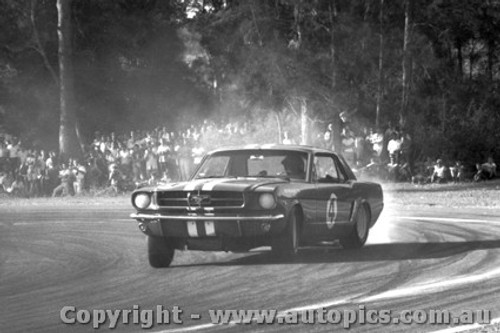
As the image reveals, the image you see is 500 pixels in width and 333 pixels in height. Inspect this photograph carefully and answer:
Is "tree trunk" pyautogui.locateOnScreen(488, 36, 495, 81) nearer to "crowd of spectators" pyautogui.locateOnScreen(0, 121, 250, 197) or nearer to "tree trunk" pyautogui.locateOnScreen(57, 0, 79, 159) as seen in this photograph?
"crowd of spectators" pyautogui.locateOnScreen(0, 121, 250, 197)

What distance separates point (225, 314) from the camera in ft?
29.5

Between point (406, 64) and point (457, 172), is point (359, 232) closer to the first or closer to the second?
point (457, 172)

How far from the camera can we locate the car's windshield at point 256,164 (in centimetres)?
1404

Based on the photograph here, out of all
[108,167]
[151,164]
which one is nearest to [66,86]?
[108,167]

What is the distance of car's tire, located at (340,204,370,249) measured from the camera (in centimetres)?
1466

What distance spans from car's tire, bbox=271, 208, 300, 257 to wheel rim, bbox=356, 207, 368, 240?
1.87 metres

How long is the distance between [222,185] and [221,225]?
0.47 meters

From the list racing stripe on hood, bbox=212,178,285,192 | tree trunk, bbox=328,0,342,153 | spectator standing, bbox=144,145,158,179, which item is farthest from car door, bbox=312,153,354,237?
spectator standing, bbox=144,145,158,179

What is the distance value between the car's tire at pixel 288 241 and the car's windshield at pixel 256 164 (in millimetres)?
1025

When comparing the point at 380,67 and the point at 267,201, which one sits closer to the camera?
the point at 267,201

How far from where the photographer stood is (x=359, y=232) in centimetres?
1484

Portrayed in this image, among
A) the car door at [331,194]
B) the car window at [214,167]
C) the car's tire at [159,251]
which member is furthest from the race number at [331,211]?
the car's tire at [159,251]

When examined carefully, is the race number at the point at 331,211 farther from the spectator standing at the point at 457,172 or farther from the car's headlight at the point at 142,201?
the spectator standing at the point at 457,172

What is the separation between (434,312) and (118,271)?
4.80 metres
